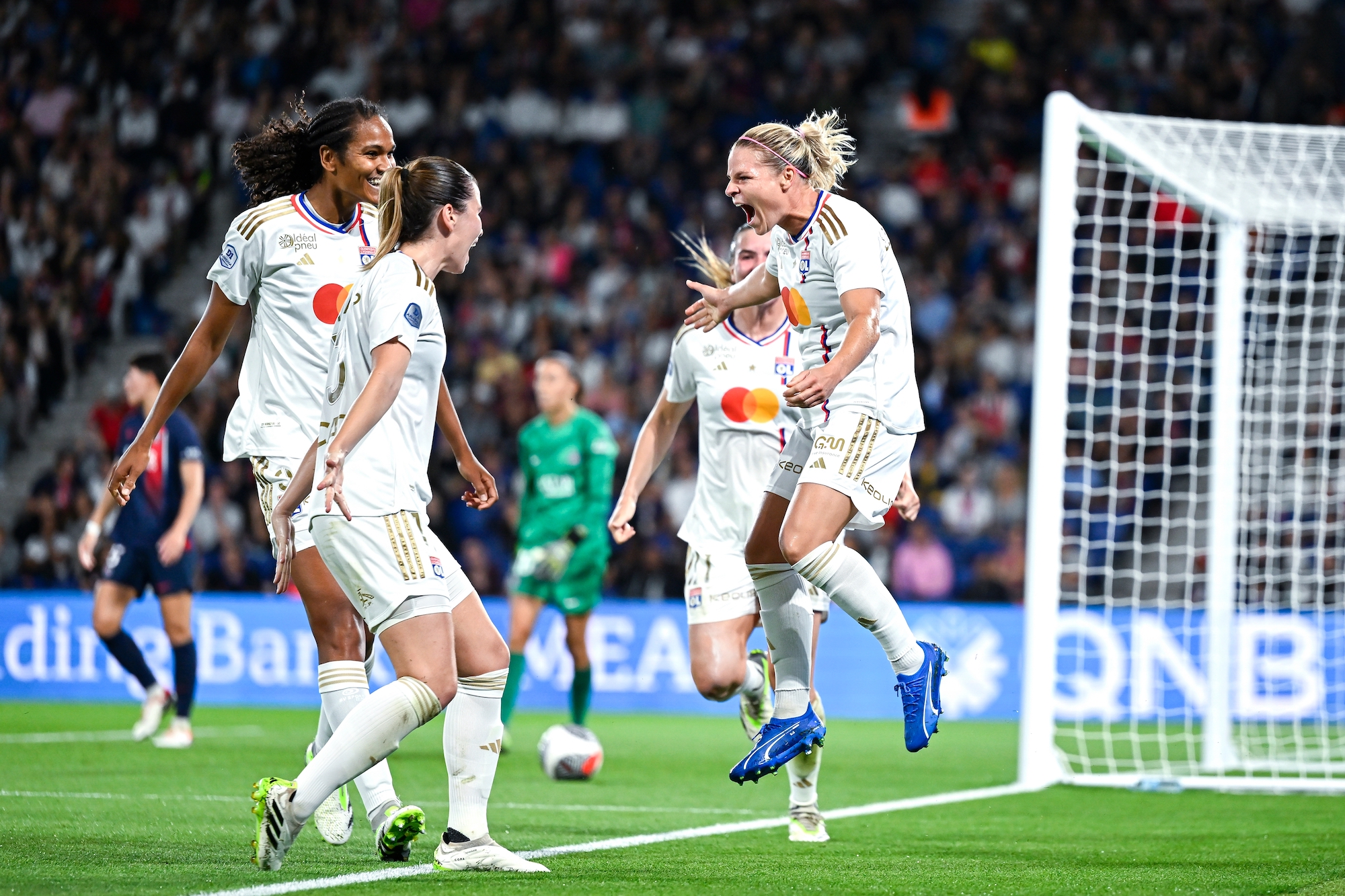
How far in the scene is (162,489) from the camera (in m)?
10.7

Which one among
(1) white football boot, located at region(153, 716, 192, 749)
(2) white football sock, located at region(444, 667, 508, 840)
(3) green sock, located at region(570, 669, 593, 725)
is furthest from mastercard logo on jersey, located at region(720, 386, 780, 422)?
(1) white football boot, located at region(153, 716, 192, 749)

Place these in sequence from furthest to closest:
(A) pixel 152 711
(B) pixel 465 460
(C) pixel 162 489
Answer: (C) pixel 162 489 < (A) pixel 152 711 < (B) pixel 465 460

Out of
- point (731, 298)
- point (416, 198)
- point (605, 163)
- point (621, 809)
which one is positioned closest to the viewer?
point (416, 198)

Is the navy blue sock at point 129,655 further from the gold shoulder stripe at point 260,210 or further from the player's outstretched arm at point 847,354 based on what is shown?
the player's outstretched arm at point 847,354

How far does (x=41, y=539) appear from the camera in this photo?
54.4ft

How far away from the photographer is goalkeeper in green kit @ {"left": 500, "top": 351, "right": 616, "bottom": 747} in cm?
1003

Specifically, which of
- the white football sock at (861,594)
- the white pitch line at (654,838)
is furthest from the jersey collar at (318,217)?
the white pitch line at (654,838)

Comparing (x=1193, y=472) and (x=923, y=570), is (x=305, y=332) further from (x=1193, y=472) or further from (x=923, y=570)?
(x=923, y=570)

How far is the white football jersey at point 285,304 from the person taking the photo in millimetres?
5523

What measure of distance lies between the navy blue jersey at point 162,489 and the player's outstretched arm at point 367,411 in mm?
6025

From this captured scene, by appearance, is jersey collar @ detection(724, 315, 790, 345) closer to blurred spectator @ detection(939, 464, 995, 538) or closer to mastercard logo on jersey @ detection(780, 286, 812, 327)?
mastercard logo on jersey @ detection(780, 286, 812, 327)

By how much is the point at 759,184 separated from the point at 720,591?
217 cm

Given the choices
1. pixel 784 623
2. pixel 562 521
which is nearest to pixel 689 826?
pixel 784 623

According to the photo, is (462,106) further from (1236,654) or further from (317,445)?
(317,445)
